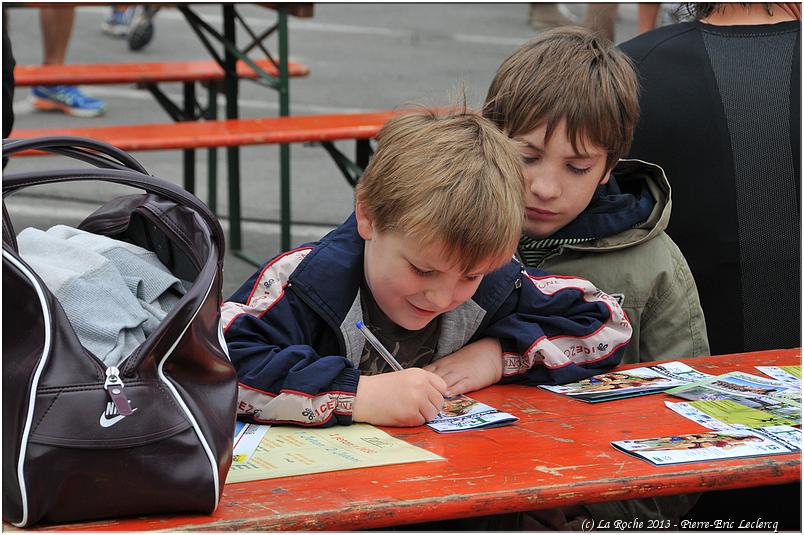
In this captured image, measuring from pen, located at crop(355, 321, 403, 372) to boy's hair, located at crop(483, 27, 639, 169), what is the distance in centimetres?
66

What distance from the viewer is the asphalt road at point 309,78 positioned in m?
6.10

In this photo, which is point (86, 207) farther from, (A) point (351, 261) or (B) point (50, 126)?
(A) point (351, 261)

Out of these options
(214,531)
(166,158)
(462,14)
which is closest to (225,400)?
(214,531)

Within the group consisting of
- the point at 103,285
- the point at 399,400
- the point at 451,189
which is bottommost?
the point at 399,400

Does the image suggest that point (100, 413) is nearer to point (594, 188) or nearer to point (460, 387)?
point (460, 387)

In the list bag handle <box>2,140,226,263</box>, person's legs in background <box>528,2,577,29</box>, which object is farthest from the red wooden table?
person's legs in background <box>528,2,577,29</box>

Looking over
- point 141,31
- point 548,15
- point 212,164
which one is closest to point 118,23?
point 141,31

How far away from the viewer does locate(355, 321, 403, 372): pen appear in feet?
6.91

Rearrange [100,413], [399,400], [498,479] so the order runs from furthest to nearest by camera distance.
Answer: [399,400]
[498,479]
[100,413]

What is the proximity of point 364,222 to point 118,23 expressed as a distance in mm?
9161

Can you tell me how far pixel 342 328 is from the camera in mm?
2117

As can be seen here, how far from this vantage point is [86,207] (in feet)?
19.5

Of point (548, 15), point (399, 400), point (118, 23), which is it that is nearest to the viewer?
point (399, 400)

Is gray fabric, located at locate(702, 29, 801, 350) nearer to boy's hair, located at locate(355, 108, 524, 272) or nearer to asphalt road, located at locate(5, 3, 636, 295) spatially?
asphalt road, located at locate(5, 3, 636, 295)
